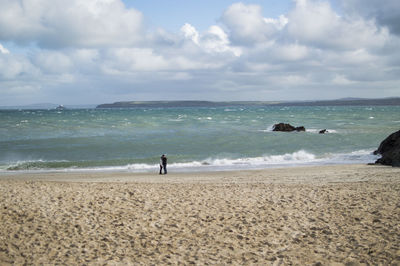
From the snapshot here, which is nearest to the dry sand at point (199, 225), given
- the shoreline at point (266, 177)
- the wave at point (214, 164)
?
the shoreline at point (266, 177)

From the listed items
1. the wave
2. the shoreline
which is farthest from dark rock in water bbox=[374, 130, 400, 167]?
the wave

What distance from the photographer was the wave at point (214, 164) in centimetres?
2277

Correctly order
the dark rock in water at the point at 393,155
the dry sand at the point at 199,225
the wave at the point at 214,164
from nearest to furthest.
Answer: the dry sand at the point at 199,225 → the dark rock in water at the point at 393,155 → the wave at the point at 214,164

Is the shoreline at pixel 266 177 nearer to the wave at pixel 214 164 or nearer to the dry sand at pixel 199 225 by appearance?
the wave at pixel 214 164

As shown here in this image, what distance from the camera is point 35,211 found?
32.0ft

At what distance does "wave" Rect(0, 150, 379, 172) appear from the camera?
2277 cm

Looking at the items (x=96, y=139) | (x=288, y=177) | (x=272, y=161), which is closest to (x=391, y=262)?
(x=288, y=177)

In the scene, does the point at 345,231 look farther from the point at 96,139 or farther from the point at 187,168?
the point at 96,139

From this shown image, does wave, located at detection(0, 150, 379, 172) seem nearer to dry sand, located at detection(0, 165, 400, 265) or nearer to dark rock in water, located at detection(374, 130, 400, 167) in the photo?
dark rock in water, located at detection(374, 130, 400, 167)

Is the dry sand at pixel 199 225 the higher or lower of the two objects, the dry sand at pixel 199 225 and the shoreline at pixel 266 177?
the higher

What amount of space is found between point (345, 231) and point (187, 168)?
14.9m

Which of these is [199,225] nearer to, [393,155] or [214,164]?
[214,164]

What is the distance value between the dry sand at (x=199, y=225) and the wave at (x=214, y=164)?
32.2ft

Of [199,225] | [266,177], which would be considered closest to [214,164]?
[266,177]
